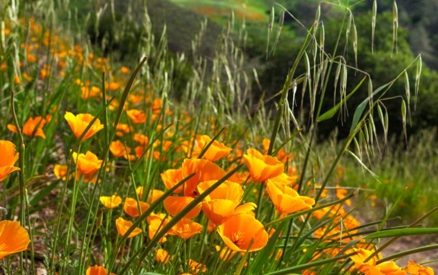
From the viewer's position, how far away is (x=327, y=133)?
1107 cm

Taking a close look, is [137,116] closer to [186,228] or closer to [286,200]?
[186,228]

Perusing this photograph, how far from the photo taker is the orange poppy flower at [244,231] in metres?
0.86

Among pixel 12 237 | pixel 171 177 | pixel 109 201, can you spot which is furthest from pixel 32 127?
pixel 12 237

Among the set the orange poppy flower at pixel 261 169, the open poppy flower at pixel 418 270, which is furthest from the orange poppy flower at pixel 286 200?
the open poppy flower at pixel 418 270

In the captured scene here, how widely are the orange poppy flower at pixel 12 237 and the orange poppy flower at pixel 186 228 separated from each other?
11.5 inches

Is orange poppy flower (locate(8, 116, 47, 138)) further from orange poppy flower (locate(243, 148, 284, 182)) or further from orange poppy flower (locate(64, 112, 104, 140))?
orange poppy flower (locate(243, 148, 284, 182))

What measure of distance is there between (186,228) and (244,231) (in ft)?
0.54

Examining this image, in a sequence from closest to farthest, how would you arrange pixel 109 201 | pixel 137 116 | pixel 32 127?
pixel 109 201 < pixel 32 127 < pixel 137 116

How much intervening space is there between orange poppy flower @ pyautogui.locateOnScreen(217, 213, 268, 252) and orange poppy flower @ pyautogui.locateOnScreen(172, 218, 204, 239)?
0.32ft

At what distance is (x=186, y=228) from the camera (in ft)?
3.32

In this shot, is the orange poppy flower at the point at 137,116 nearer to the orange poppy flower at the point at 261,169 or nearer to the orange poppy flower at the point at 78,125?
Answer: the orange poppy flower at the point at 78,125

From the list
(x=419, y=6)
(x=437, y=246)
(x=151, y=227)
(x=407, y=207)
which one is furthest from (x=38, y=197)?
(x=419, y=6)

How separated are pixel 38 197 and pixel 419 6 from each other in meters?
28.1

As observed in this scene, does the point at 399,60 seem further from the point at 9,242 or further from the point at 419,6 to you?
the point at 419,6
